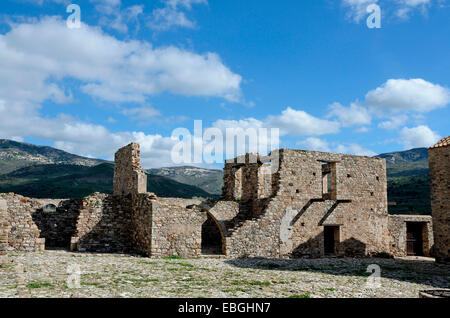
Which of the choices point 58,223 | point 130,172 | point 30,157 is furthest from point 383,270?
point 30,157

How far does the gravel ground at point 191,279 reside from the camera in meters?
9.05

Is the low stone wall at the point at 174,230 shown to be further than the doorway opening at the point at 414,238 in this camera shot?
No

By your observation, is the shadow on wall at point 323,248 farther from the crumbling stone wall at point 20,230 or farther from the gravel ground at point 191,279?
the crumbling stone wall at point 20,230

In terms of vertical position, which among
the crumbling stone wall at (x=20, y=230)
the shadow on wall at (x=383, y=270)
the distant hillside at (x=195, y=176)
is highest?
the distant hillside at (x=195, y=176)

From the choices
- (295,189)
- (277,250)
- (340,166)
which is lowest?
(277,250)

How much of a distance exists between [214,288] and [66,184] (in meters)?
79.1

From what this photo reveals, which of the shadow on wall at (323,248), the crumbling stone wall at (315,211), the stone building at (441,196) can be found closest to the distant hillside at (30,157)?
the crumbling stone wall at (315,211)

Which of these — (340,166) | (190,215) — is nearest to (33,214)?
(190,215)

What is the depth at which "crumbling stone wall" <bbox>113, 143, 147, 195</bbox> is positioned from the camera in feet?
62.3

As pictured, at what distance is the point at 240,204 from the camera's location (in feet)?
75.3

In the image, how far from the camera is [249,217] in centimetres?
2280

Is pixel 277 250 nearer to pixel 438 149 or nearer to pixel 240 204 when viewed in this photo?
pixel 240 204

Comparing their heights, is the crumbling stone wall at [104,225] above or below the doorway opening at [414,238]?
above

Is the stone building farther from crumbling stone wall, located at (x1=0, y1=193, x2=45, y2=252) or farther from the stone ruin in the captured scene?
crumbling stone wall, located at (x1=0, y1=193, x2=45, y2=252)
